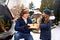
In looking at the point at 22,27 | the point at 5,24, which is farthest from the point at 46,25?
the point at 5,24

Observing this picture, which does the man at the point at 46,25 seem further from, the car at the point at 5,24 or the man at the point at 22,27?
the car at the point at 5,24

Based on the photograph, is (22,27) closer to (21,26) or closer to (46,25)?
(21,26)

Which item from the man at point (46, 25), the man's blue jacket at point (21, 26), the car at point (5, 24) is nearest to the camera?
the man's blue jacket at point (21, 26)

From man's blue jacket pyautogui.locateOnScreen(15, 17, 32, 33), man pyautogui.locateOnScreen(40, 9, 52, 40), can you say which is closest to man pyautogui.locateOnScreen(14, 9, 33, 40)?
man's blue jacket pyautogui.locateOnScreen(15, 17, 32, 33)

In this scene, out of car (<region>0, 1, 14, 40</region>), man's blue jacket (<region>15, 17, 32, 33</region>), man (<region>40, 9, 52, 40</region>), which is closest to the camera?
man's blue jacket (<region>15, 17, 32, 33</region>)

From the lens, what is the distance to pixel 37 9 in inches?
281

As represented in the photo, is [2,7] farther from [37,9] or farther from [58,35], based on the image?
[37,9]

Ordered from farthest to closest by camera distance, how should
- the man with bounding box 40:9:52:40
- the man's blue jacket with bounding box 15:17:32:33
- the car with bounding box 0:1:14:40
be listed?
the car with bounding box 0:1:14:40 → the man with bounding box 40:9:52:40 → the man's blue jacket with bounding box 15:17:32:33

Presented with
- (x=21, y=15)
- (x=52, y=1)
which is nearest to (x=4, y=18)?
(x=21, y=15)

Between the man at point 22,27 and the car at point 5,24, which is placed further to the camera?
the car at point 5,24

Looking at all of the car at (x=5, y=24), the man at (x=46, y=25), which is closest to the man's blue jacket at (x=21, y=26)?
the man at (x=46, y=25)

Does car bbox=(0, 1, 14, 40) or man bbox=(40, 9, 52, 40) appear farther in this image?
car bbox=(0, 1, 14, 40)

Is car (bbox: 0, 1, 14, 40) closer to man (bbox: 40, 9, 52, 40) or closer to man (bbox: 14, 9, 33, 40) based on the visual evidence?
man (bbox: 14, 9, 33, 40)

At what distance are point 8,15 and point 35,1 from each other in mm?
2640
